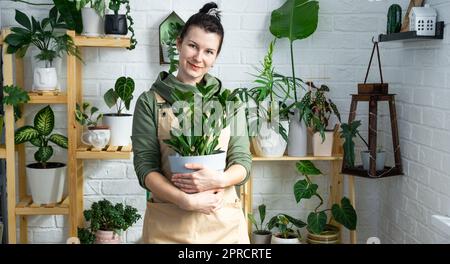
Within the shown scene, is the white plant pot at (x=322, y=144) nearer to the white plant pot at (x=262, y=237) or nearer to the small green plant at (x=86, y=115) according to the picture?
the white plant pot at (x=262, y=237)

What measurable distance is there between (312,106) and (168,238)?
1298 mm

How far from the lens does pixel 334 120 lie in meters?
2.69

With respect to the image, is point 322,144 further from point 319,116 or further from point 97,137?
point 97,137

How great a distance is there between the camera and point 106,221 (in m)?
2.52

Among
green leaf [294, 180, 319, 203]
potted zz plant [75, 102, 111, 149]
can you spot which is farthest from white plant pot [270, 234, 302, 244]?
potted zz plant [75, 102, 111, 149]

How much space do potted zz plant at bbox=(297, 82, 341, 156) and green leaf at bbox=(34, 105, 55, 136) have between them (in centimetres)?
109

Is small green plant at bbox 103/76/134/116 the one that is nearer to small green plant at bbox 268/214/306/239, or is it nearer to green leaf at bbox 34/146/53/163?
green leaf at bbox 34/146/53/163

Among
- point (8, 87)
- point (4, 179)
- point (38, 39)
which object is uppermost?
point (38, 39)

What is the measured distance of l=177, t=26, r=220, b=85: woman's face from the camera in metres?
1.36

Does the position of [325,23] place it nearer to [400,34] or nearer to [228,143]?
[400,34]

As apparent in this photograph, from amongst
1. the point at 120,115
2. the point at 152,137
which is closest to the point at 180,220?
the point at 152,137

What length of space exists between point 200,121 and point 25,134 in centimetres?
140
